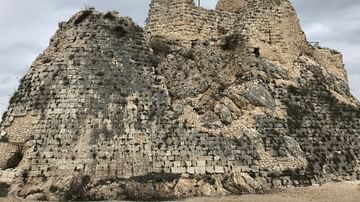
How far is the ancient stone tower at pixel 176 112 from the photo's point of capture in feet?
45.6

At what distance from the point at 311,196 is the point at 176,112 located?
5.19 m

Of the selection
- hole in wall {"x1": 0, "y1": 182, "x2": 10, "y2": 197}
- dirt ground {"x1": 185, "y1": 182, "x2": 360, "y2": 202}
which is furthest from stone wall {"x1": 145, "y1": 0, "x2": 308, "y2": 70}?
hole in wall {"x1": 0, "y1": 182, "x2": 10, "y2": 197}

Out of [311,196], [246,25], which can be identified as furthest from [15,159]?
[246,25]

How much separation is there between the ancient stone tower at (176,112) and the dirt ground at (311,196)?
0.52m

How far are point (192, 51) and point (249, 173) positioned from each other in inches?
206

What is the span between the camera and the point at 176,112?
611 inches

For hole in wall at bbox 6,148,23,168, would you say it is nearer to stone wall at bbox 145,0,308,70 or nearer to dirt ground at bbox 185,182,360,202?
dirt ground at bbox 185,182,360,202

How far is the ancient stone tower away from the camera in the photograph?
13.9 m

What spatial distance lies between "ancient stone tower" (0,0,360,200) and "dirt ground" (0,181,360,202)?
0.52 meters

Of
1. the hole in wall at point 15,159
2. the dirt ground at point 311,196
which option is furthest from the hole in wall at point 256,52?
the hole in wall at point 15,159

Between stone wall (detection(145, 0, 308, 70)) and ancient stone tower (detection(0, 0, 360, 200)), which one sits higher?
stone wall (detection(145, 0, 308, 70))

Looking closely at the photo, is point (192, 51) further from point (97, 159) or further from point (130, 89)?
point (97, 159)

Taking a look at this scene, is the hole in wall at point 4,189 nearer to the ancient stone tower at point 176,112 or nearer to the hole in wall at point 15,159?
the ancient stone tower at point 176,112

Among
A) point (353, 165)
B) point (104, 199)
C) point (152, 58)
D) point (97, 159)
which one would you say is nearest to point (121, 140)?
point (97, 159)
